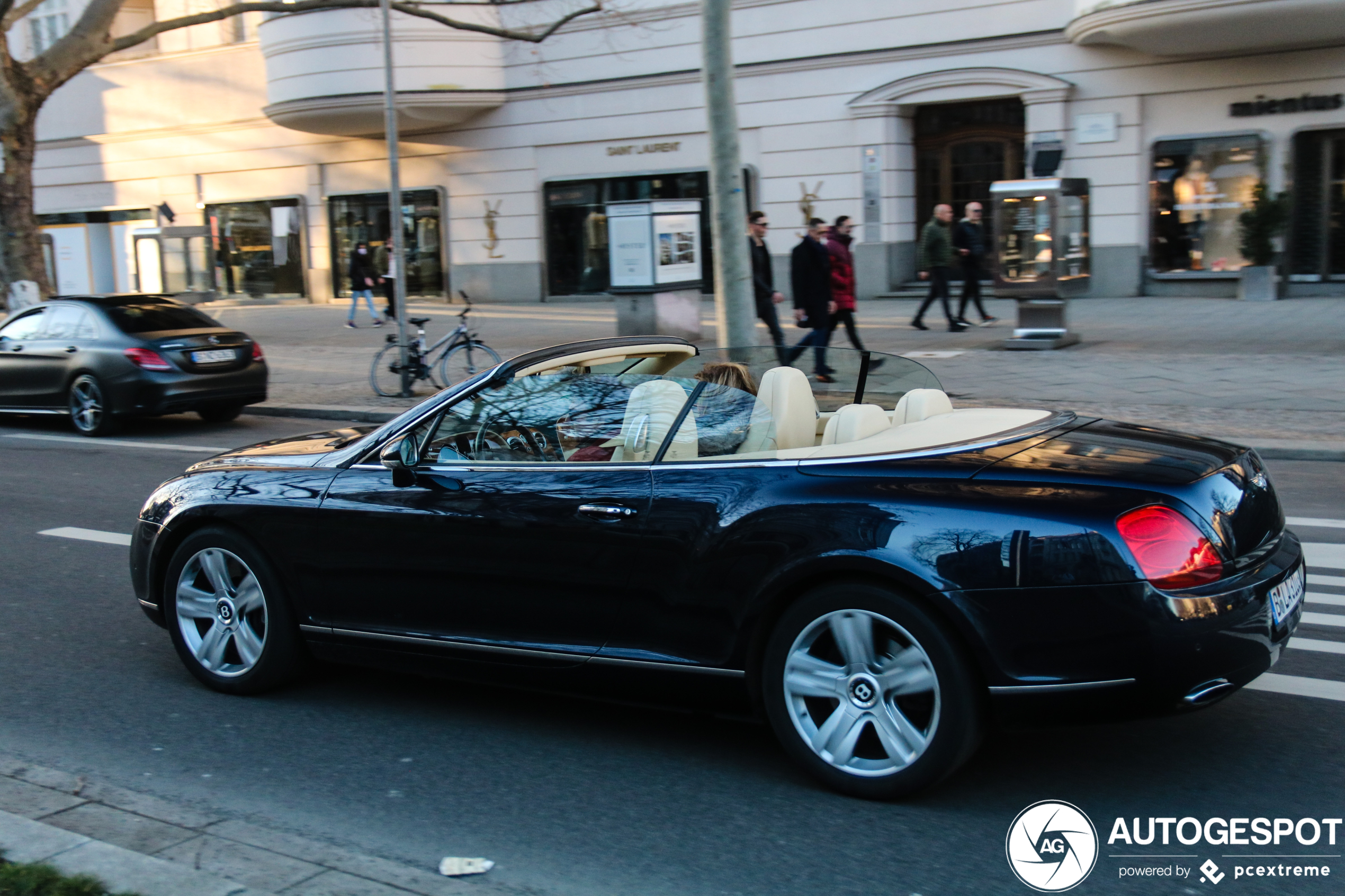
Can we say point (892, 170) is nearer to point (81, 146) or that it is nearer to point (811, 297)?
point (811, 297)

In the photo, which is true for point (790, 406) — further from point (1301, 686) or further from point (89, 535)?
point (89, 535)

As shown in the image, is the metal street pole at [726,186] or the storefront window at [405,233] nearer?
the metal street pole at [726,186]

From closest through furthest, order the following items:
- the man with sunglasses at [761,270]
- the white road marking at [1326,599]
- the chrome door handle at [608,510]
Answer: the chrome door handle at [608,510]
the white road marking at [1326,599]
the man with sunglasses at [761,270]

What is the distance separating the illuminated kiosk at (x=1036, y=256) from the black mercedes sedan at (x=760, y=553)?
11282 millimetres

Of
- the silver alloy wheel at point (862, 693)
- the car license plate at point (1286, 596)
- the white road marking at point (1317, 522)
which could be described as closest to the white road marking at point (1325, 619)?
the car license plate at point (1286, 596)

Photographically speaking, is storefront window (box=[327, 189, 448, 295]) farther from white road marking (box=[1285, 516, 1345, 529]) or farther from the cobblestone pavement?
white road marking (box=[1285, 516, 1345, 529])

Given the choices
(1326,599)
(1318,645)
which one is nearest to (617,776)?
(1318,645)

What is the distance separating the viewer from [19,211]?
19.7 m

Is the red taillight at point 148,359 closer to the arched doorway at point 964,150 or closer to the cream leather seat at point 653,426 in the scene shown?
the cream leather seat at point 653,426

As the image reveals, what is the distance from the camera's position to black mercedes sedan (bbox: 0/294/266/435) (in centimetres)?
1237

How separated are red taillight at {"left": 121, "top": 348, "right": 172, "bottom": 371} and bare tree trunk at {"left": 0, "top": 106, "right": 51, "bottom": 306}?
337 inches

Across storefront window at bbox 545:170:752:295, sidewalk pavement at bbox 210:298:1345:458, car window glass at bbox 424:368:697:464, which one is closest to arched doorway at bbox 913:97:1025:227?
sidewalk pavement at bbox 210:298:1345:458

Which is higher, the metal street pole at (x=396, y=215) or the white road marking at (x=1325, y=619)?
the metal street pole at (x=396, y=215)

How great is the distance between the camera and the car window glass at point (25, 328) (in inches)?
518
